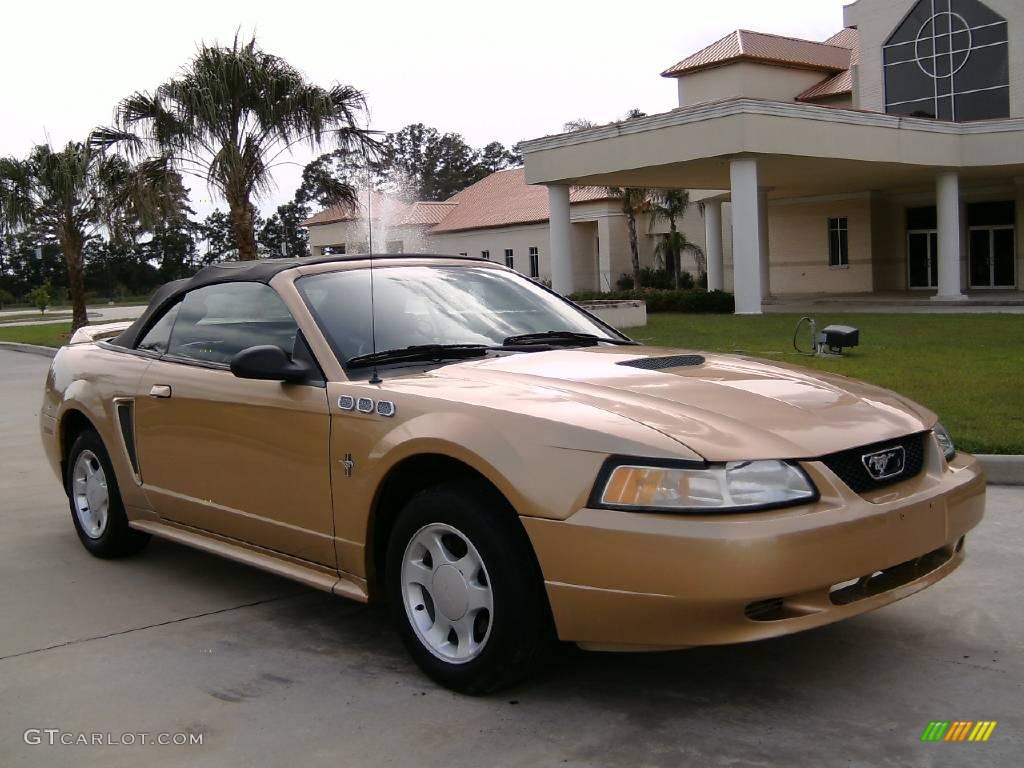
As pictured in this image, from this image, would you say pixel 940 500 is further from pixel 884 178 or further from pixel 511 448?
pixel 884 178

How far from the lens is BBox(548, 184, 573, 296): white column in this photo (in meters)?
31.6

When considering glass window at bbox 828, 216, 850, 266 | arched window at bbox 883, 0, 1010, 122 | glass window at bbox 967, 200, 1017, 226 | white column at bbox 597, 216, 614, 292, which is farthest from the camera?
white column at bbox 597, 216, 614, 292

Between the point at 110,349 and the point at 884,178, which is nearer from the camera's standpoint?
the point at 110,349

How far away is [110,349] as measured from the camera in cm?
588

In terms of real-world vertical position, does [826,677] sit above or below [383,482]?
below

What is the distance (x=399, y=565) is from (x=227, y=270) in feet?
6.72

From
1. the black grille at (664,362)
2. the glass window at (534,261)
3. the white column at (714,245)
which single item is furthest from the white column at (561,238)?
the black grille at (664,362)

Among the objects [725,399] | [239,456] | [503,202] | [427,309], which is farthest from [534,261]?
[725,399]

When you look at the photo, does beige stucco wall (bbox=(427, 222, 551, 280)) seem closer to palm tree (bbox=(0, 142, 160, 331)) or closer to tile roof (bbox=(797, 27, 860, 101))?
tile roof (bbox=(797, 27, 860, 101))

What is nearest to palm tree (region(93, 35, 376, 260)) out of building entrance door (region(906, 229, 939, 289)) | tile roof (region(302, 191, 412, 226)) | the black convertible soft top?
tile roof (region(302, 191, 412, 226))

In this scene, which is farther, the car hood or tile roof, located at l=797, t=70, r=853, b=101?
tile roof, located at l=797, t=70, r=853, b=101

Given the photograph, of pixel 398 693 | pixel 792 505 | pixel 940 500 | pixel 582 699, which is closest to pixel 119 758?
pixel 398 693

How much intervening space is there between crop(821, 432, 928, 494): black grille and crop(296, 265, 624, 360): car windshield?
165cm

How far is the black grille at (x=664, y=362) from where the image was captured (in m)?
4.36
